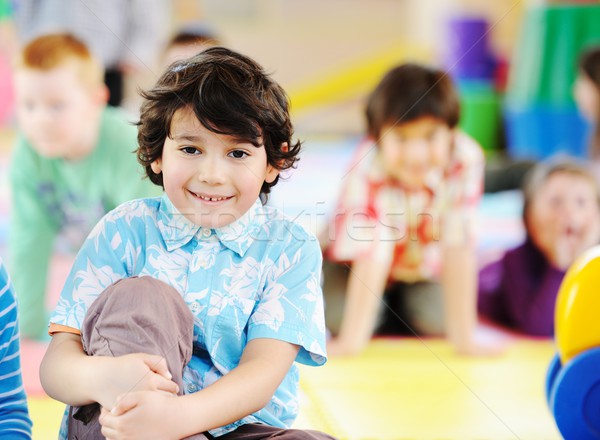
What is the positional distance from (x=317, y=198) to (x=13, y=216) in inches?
→ 47.6

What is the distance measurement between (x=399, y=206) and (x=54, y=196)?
Result: 620 millimetres

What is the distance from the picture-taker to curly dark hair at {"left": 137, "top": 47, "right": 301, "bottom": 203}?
77 centimetres

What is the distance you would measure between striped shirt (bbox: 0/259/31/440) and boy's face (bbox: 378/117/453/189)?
806mm

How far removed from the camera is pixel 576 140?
2955 millimetres

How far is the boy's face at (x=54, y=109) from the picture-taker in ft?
4.65

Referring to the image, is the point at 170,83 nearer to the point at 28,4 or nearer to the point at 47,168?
the point at 47,168

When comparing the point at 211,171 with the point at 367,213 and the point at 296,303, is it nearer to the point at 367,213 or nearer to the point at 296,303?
the point at 296,303

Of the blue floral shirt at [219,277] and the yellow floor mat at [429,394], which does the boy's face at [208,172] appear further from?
the yellow floor mat at [429,394]

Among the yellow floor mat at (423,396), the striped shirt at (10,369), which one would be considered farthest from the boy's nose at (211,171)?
the yellow floor mat at (423,396)

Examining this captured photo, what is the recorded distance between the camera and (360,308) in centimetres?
153

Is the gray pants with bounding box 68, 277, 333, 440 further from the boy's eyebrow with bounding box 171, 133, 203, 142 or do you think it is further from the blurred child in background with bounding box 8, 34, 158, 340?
the blurred child in background with bounding box 8, 34, 158, 340

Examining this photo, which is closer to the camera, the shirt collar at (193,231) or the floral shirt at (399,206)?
the shirt collar at (193,231)

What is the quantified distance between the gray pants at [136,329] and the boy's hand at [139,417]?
32 millimetres

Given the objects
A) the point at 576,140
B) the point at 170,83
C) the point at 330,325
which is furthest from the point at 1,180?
the point at 170,83
